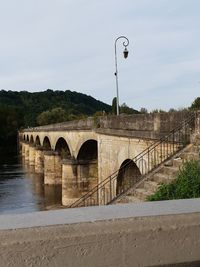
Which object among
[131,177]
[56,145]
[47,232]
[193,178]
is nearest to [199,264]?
[47,232]

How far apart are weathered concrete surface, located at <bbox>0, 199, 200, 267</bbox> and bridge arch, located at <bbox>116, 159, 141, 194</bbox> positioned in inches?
630

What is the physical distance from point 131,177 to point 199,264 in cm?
1666

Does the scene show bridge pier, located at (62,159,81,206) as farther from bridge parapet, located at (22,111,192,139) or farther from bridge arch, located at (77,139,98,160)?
bridge parapet, located at (22,111,192,139)

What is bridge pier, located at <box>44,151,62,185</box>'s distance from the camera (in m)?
43.5

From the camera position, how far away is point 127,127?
17.0 metres

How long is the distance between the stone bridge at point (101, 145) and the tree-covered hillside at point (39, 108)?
A: 25932 mm

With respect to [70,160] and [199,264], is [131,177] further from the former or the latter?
[199,264]

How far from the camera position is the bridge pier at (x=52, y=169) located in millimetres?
43506

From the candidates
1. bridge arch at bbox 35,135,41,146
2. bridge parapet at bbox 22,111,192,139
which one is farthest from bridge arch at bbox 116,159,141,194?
bridge arch at bbox 35,135,41,146

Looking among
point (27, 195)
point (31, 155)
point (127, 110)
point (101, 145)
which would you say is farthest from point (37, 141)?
point (101, 145)

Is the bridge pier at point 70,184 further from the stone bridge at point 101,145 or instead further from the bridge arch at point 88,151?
the bridge arch at point 88,151

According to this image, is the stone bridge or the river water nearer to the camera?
the stone bridge

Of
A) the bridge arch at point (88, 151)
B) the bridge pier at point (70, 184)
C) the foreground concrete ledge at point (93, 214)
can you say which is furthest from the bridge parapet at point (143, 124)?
the foreground concrete ledge at point (93, 214)

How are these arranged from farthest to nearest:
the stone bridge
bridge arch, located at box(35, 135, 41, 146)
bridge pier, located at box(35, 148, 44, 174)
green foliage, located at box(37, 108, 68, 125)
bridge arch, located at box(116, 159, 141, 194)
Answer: green foliage, located at box(37, 108, 68, 125), bridge arch, located at box(35, 135, 41, 146), bridge pier, located at box(35, 148, 44, 174), bridge arch, located at box(116, 159, 141, 194), the stone bridge
